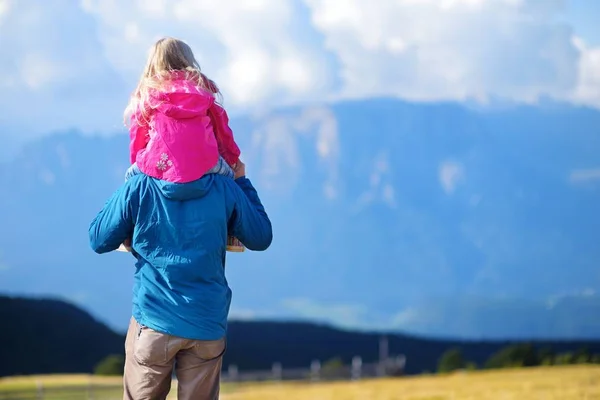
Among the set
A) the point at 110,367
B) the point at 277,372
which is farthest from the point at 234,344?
the point at 110,367

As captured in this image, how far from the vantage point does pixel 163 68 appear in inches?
91.7

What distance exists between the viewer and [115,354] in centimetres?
1870

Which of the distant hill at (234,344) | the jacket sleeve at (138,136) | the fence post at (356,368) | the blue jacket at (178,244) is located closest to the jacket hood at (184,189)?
the blue jacket at (178,244)

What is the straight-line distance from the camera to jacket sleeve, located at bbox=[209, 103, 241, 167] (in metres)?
2.37

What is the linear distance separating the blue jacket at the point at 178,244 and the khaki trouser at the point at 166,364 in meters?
0.03

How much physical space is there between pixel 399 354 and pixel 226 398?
8.61 m

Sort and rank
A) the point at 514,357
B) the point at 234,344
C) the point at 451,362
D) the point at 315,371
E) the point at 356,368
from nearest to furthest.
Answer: the point at 514,357 < the point at 451,362 < the point at 315,371 < the point at 356,368 < the point at 234,344

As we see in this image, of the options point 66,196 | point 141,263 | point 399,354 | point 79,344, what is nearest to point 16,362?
point 79,344

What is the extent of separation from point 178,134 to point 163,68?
0.17m

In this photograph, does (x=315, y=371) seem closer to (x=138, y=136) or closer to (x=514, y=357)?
(x=514, y=357)

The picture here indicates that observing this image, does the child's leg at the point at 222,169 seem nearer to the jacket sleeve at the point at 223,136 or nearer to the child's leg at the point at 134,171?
the jacket sleeve at the point at 223,136

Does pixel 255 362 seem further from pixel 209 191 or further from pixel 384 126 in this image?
pixel 209 191

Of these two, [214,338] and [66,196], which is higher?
[66,196]

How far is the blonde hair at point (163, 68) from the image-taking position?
2311 mm
